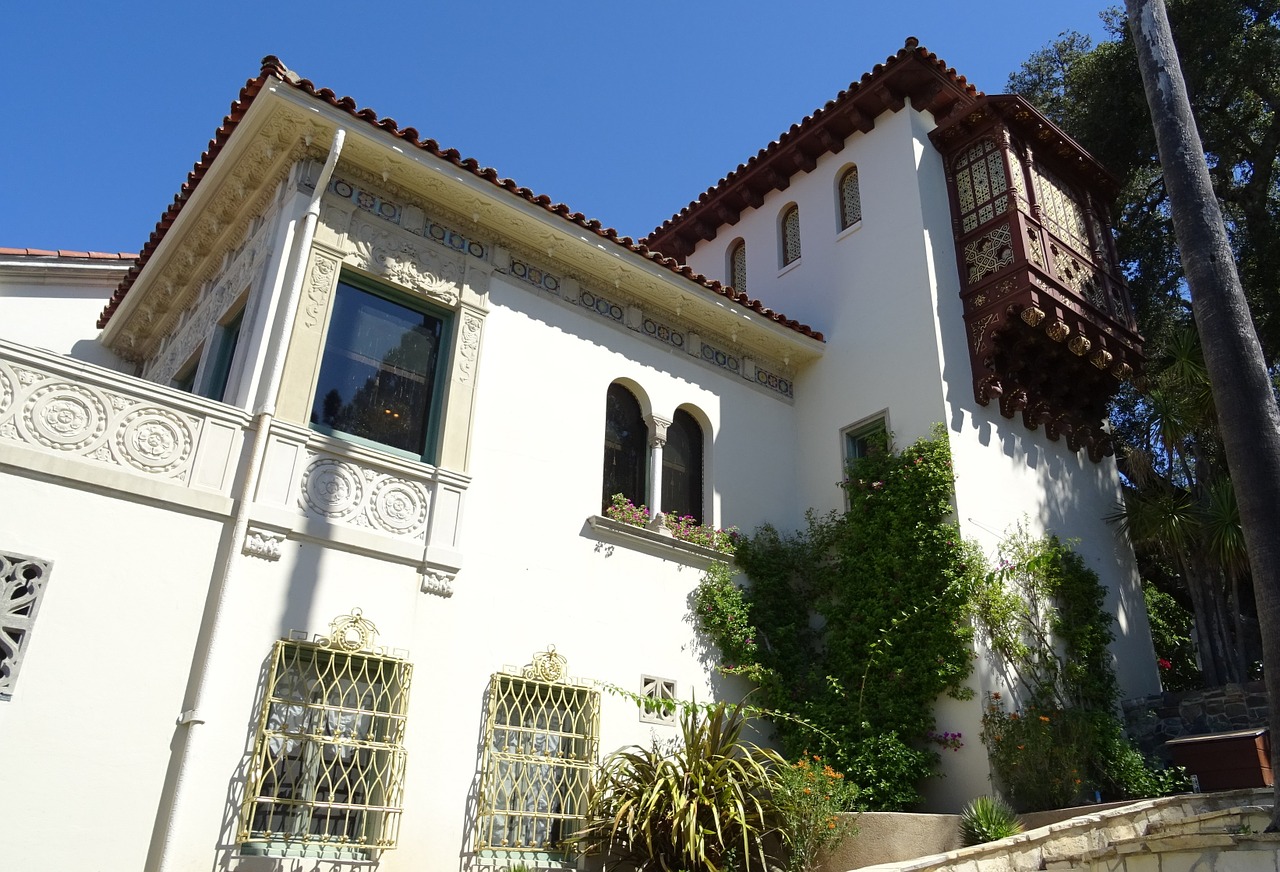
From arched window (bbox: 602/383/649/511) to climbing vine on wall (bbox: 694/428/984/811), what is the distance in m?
1.34

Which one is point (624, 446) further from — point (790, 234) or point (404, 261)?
point (790, 234)

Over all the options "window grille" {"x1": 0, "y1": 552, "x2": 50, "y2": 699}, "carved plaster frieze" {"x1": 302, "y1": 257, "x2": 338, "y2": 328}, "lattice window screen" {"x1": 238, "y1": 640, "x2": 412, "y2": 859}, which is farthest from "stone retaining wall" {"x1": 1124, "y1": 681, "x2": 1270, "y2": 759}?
"window grille" {"x1": 0, "y1": 552, "x2": 50, "y2": 699}


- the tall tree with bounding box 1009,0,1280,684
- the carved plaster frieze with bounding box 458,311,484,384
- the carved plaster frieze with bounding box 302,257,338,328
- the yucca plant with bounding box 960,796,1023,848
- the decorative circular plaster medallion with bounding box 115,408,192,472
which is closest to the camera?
the decorative circular plaster medallion with bounding box 115,408,192,472

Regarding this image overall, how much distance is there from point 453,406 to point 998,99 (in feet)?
26.7

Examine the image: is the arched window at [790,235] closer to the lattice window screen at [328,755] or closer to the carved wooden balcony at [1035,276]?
the carved wooden balcony at [1035,276]

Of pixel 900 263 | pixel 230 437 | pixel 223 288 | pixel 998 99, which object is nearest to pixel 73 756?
pixel 230 437

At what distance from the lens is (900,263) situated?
12.3 meters

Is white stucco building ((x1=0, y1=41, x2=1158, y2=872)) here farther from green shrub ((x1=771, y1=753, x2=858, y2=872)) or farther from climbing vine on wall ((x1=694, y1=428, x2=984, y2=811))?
green shrub ((x1=771, y1=753, x2=858, y2=872))

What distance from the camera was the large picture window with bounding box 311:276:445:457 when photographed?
884cm

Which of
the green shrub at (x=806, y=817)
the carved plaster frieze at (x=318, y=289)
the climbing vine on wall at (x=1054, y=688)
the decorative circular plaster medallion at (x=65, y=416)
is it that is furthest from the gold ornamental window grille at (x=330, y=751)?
the climbing vine on wall at (x=1054, y=688)

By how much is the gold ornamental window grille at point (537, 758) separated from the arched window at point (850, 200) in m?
7.66

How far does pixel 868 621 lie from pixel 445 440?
484 centimetres

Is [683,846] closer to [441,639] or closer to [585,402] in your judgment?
[441,639]

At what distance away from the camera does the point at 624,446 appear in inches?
434
